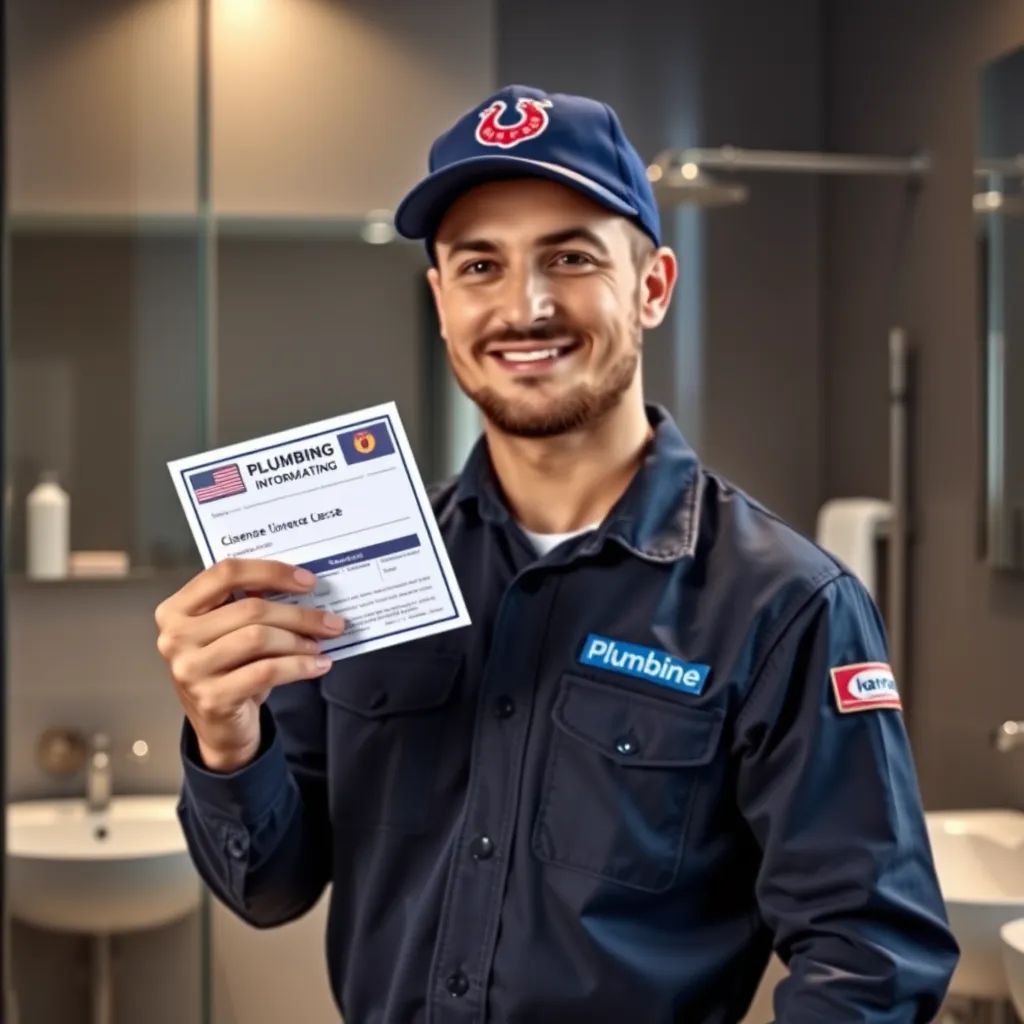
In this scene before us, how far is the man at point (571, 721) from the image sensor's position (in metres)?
1.03

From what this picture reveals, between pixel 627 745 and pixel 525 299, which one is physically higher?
pixel 525 299

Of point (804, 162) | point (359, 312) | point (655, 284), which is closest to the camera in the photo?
point (655, 284)

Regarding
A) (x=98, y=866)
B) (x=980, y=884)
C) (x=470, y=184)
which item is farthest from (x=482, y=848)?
(x=980, y=884)

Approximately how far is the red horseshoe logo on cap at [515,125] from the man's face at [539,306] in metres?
0.04

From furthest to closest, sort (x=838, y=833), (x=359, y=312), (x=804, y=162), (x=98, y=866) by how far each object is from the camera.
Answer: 1. (x=804, y=162)
2. (x=359, y=312)
3. (x=98, y=866)
4. (x=838, y=833)

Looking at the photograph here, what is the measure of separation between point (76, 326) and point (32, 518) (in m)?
0.27

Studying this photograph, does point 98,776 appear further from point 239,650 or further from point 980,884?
point 980,884

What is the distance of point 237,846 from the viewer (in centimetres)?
116

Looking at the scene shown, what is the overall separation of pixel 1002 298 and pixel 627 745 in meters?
1.15

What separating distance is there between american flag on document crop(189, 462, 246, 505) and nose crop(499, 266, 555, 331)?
0.83 ft

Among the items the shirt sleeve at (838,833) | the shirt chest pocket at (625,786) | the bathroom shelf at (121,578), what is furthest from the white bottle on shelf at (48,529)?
the shirt sleeve at (838,833)

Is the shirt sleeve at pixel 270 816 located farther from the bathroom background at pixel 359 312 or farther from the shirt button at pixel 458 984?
the bathroom background at pixel 359 312

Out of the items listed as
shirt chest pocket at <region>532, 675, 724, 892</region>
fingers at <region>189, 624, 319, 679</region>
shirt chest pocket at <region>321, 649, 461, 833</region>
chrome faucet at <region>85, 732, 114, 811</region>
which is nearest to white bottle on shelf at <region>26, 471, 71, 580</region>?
chrome faucet at <region>85, 732, 114, 811</region>

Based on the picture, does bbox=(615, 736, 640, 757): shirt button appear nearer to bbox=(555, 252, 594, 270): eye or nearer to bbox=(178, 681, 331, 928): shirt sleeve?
bbox=(178, 681, 331, 928): shirt sleeve
